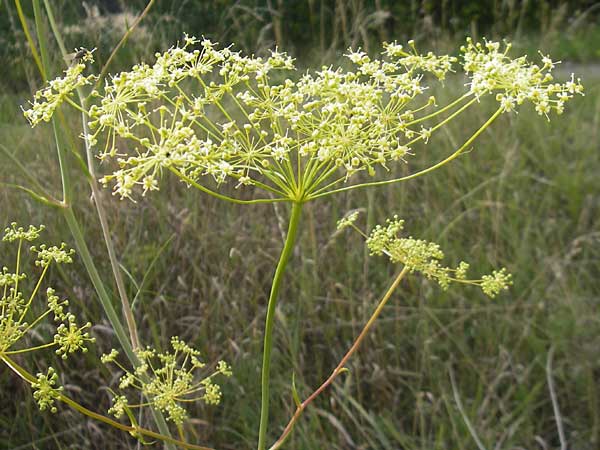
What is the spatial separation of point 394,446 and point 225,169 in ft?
8.12

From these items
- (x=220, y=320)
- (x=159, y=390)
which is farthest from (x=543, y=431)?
(x=159, y=390)

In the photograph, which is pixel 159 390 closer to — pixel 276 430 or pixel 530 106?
pixel 276 430

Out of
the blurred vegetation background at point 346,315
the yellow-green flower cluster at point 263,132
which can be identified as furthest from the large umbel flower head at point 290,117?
the blurred vegetation background at point 346,315

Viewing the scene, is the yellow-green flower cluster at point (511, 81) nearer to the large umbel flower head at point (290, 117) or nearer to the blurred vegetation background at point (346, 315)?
the large umbel flower head at point (290, 117)

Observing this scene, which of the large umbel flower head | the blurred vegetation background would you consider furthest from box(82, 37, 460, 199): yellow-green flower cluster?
the blurred vegetation background

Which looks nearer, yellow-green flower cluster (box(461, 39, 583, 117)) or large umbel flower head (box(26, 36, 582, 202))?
large umbel flower head (box(26, 36, 582, 202))

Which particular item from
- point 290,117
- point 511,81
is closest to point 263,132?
point 290,117

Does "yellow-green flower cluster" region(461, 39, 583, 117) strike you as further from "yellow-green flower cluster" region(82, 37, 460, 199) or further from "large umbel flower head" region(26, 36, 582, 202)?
"yellow-green flower cluster" region(82, 37, 460, 199)

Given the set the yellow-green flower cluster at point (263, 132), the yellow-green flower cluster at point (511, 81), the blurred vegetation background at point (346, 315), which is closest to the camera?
the yellow-green flower cluster at point (263, 132)

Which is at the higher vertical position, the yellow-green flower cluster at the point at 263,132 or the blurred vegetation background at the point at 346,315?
the yellow-green flower cluster at the point at 263,132

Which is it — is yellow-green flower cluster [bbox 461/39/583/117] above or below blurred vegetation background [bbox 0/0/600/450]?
above

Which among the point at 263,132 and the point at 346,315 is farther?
the point at 346,315

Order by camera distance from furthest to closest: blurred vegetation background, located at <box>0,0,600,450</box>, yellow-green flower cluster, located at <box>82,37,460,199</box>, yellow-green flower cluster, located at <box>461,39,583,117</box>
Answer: blurred vegetation background, located at <box>0,0,600,450</box>, yellow-green flower cluster, located at <box>461,39,583,117</box>, yellow-green flower cluster, located at <box>82,37,460,199</box>

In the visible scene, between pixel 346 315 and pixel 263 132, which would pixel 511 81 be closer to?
pixel 263 132
